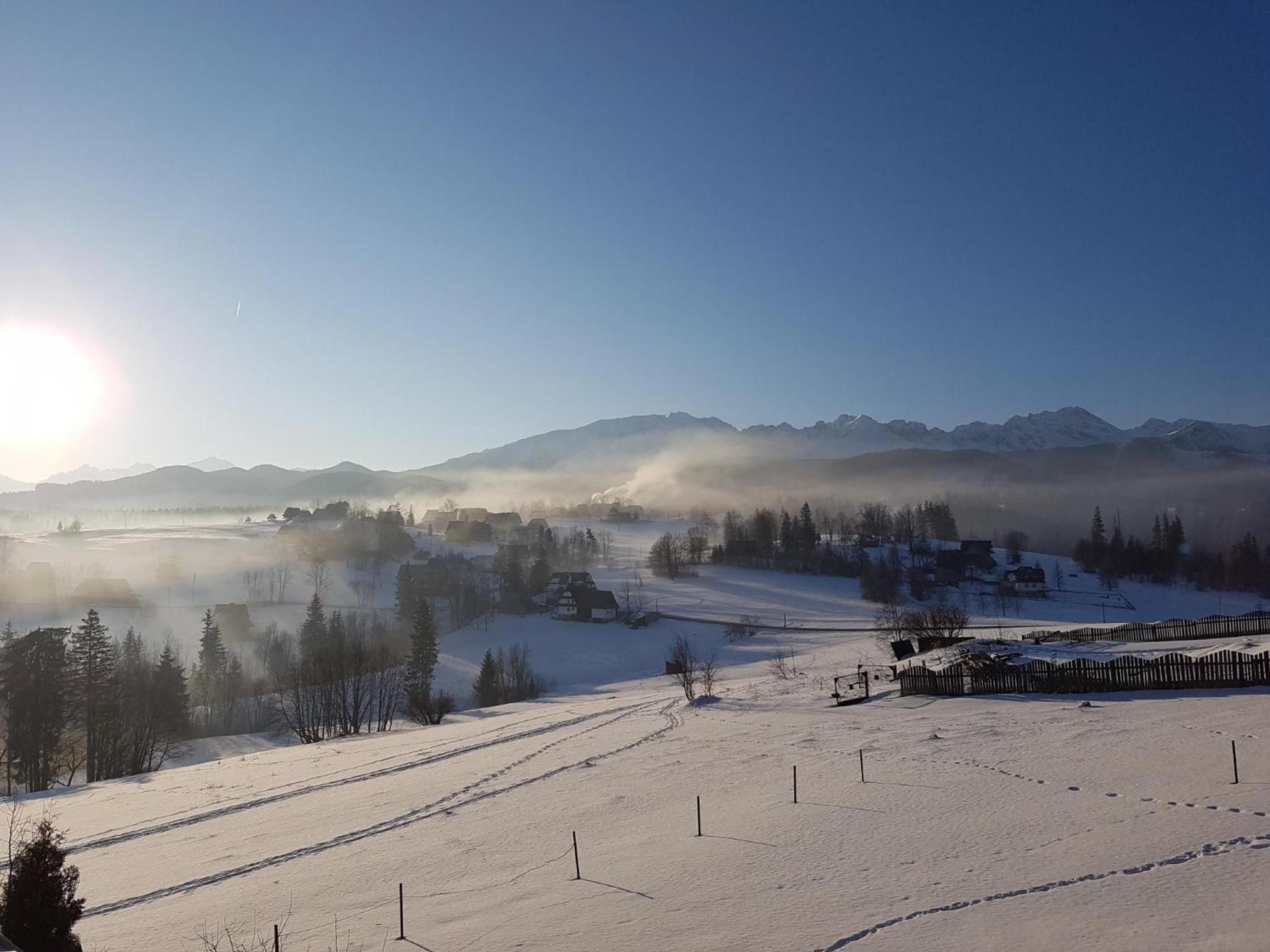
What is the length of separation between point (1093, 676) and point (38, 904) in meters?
33.9

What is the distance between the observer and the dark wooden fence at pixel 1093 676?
27.6m

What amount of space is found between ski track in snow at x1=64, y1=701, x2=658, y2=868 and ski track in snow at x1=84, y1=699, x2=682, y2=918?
1.24 metres

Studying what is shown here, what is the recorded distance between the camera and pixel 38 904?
1153 cm

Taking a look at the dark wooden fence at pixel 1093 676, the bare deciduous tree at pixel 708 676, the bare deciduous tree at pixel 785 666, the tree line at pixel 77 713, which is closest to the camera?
the dark wooden fence at pixel 1093 676

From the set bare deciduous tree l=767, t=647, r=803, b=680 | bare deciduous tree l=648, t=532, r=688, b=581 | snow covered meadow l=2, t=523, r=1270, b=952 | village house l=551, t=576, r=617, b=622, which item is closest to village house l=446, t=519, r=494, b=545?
bare deciduous tree l=648, t=532, r=688, b=581

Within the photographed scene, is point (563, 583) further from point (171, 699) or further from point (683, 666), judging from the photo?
point (683, 666)

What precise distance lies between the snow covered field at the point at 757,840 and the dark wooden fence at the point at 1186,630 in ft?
66.3

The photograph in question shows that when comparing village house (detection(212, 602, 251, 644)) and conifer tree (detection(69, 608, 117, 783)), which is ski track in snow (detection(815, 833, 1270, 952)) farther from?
village house (detection(212, 602, 251, 644))

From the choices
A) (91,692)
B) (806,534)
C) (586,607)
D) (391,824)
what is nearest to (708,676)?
(391,824)

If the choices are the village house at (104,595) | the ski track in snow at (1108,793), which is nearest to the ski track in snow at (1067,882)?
the ski track in snow at (1108,793)

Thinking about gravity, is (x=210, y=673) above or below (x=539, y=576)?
A: below

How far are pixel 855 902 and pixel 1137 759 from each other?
1130cm

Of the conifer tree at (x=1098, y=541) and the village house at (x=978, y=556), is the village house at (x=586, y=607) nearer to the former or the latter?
the village house at (x=978, y=556)

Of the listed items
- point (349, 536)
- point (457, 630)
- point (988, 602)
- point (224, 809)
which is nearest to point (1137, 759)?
point (224, 809)
